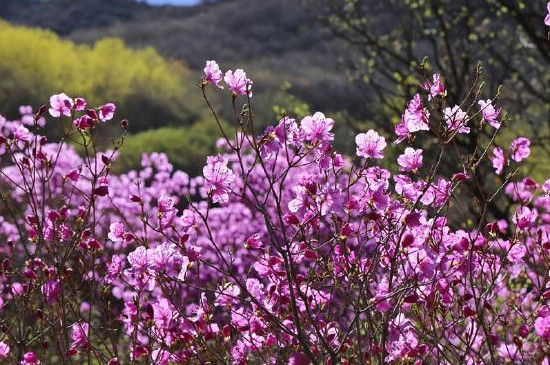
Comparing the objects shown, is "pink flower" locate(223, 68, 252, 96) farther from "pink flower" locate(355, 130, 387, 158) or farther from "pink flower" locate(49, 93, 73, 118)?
"pink flower" locate(49, 93, 73, 118)

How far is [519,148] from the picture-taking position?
295cm

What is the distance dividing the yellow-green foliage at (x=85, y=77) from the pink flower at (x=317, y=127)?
43.4ft

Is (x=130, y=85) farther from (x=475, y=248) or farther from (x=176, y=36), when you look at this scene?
(x=475, y=248)

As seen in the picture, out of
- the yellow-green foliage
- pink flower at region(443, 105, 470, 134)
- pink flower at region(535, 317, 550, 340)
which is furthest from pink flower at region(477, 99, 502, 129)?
the yellow-green foliage

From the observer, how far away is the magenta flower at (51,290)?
289 centimetres

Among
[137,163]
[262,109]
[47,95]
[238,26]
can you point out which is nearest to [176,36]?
→ [238,26]

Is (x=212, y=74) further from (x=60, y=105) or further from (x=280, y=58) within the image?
(x=280, y=58)

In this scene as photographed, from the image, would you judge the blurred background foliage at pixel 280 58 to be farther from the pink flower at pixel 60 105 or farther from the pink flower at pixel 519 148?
the pink flower at pixel 60 105

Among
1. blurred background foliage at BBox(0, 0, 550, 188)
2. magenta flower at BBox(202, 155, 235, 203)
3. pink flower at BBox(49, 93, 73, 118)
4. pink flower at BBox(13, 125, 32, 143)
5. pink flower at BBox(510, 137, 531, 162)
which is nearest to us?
magenta flower at BBox(202, 155, 235, 203)

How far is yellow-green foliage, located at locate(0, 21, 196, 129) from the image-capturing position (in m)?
16.5

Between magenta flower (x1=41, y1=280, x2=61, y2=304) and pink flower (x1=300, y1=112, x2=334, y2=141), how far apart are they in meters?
1.19

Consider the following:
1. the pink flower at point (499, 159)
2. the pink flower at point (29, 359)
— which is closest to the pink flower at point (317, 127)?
the pink flower at point (499, 159)

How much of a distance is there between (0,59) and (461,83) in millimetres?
13317

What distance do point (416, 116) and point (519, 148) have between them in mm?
599
